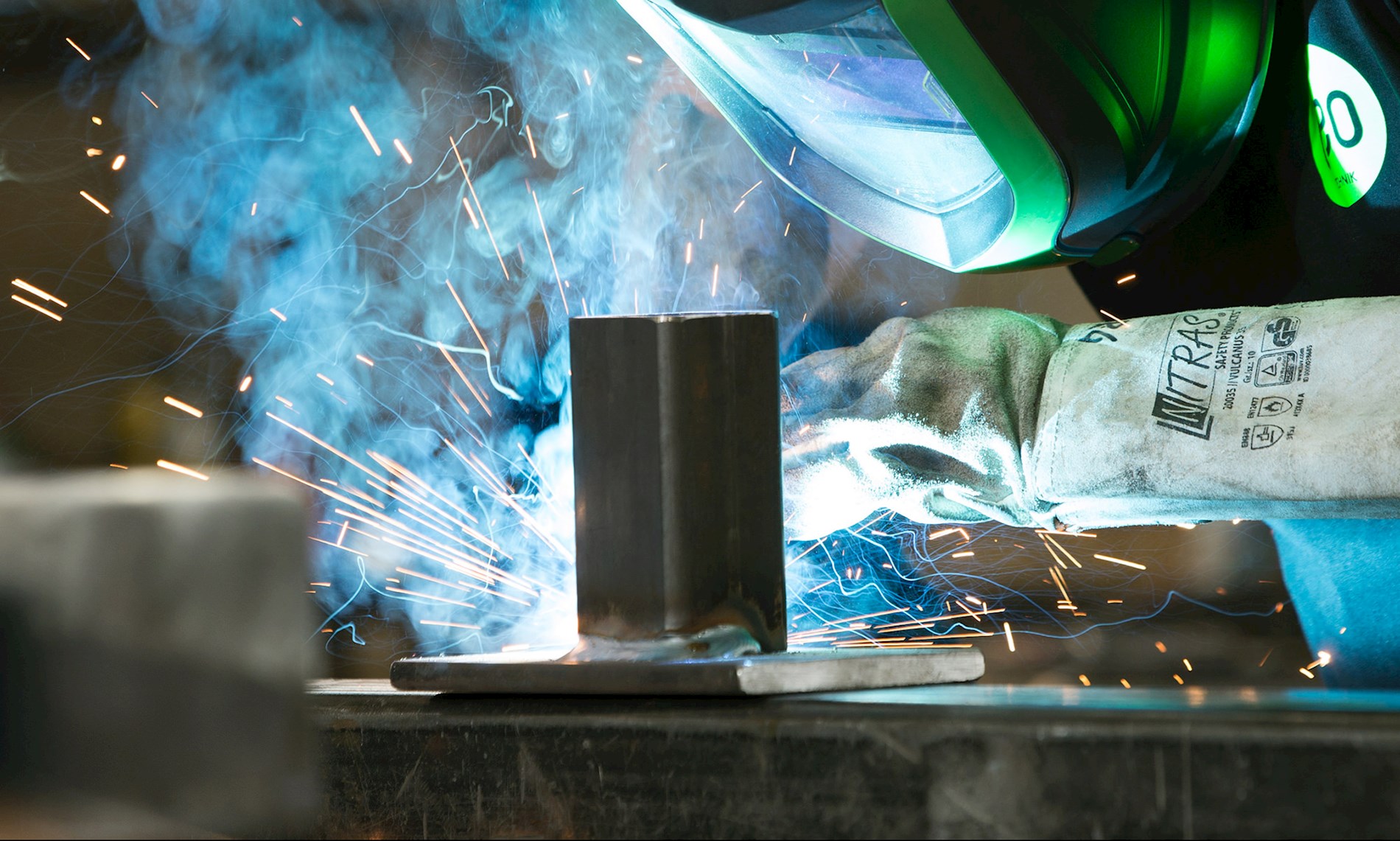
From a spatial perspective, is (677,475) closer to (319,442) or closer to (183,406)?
(319,442)

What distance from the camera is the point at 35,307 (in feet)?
6.32

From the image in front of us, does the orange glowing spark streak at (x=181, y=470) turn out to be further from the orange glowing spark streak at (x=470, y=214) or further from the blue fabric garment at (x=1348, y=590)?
the blue fabric garment at (x=1348, y=590)

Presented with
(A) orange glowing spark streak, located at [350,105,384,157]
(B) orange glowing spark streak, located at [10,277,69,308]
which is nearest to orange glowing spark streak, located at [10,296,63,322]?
(B) orange glowing spark streak, located at [10,277,69,308]

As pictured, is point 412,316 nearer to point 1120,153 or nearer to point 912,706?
point 1120,153

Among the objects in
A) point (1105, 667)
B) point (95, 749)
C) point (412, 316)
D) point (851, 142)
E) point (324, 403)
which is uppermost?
point (851, 142)

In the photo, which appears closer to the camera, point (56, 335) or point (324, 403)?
point (324, 403)

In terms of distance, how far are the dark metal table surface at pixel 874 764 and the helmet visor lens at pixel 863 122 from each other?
2.22 feet

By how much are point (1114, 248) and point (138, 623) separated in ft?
5.17

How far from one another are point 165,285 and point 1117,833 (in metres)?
1.67

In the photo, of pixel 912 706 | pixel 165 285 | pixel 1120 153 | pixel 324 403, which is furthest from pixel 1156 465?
pixel 165 285

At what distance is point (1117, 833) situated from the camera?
724mm

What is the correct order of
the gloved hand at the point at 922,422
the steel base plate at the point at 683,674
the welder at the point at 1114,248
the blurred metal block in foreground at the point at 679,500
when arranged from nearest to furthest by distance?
the steel base plate at the point at 683,674
the blurred metal block in foreground at the point at 679,500
the welder at the point at 1114,248
the gloved hand at the point at 922,422

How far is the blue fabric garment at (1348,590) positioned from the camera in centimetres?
133

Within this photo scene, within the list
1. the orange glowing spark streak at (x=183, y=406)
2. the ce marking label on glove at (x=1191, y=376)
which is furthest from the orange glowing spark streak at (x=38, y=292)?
the ce marking label on glove at (x=1191, y=376)
